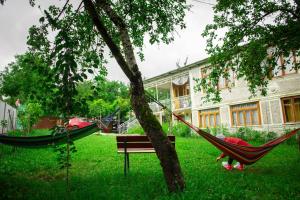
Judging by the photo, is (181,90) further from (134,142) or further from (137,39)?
(134,142)

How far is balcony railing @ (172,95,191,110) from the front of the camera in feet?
73.3

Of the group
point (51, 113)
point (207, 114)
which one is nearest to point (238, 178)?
point (51, 113)

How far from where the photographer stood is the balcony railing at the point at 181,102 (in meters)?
22.3

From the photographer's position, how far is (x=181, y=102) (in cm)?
2319

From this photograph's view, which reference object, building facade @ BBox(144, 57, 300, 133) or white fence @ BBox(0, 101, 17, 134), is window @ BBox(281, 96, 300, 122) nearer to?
building facade @ BBox(144, 57, 300, 133)

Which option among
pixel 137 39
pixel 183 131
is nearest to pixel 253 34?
pixel 137 39

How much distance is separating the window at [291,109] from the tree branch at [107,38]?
13.4m

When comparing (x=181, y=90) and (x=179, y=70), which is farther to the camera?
(x=181, y=90)

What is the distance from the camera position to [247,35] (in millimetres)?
8508

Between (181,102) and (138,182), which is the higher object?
(181,102)

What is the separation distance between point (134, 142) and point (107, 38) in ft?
8.93

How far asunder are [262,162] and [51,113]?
264 inches

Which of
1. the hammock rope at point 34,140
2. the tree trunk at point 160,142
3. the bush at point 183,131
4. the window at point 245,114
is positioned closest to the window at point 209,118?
the window at point 245,114

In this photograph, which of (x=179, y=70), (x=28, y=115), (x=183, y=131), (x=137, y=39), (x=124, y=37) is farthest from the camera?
(x=179, y=70)
